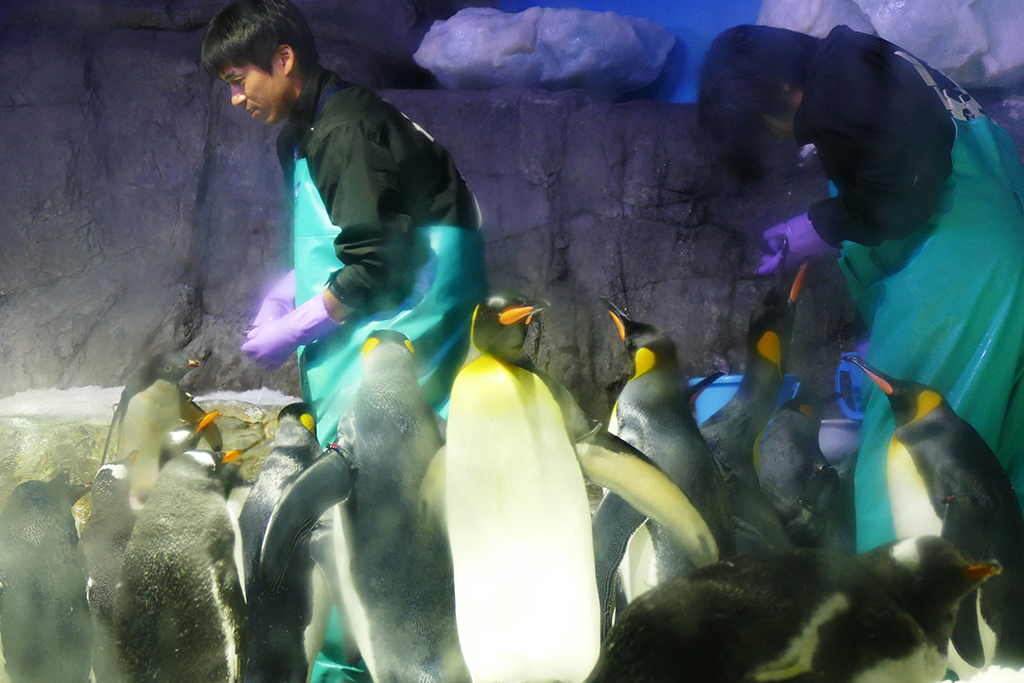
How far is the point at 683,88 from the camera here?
0.94 m

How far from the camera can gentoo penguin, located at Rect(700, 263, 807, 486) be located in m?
0.95

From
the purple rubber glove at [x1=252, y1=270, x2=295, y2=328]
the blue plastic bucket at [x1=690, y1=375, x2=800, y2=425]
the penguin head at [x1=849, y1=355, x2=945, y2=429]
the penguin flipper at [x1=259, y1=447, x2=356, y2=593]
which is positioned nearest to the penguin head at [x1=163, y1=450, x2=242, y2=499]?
the penguin flipper at [x1=259, y1=447, x2=356, y2=593]

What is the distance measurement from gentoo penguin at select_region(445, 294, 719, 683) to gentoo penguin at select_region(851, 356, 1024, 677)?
0.33 m

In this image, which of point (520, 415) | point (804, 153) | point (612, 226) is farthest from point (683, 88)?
point (520, 415)

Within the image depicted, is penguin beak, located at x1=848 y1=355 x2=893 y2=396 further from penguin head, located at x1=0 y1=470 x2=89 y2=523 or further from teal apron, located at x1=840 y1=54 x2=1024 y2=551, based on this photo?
penguin head, located at x1=0 y1=470 x2=89 y2=523

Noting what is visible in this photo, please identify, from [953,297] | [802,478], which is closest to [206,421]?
[802,478]

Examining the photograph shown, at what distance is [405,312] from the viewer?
0.98 m

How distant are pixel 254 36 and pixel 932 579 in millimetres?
1146

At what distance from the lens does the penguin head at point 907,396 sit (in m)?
0.98

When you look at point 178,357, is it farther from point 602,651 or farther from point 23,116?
point 602,651

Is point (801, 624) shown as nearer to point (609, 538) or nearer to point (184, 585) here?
point (609, 538)

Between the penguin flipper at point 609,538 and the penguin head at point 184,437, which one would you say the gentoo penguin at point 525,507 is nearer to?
the penguin flipper at point 609,538

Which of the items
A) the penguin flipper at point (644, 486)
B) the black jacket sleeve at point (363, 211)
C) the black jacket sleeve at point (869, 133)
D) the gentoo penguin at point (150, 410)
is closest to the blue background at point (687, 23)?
the black jacket sleeve at point (869, 133)

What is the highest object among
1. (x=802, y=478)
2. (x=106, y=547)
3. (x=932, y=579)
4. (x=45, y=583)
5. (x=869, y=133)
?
(x=869, y=133)
